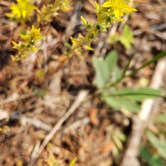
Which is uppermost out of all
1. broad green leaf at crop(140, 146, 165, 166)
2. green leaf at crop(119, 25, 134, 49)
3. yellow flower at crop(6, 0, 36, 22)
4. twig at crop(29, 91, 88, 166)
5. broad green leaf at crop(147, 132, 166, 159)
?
yellow flower at crop(6, 0, 36, 22)

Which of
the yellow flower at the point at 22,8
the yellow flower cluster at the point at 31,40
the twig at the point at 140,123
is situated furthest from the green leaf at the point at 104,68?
the yellow flower cluster at the point at 31,40

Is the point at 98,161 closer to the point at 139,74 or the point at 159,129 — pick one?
the point at 159,129

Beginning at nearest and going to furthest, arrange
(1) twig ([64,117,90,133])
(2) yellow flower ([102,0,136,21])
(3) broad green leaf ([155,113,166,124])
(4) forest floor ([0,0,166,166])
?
(2) yellow flower ([102,0,136,21])
(4) forest floor ([0,0,166,166])
(1) twig ([64,117,90,133])
(3) broad green leaf ([155,113,166,124])

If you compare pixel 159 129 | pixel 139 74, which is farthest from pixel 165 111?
pixel 139 74

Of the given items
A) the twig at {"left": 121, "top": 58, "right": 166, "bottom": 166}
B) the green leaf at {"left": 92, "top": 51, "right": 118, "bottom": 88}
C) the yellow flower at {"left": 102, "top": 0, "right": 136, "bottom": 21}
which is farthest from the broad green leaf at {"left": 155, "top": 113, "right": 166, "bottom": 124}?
the yellow flower at {"left": 102, "top": 0, "right": 136, "bottom": 21}

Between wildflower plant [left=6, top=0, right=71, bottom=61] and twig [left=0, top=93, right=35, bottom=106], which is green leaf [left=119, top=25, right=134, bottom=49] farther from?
twig [left=0, top=93, right=35, bottom=106]
